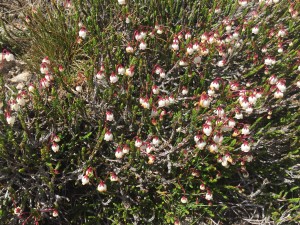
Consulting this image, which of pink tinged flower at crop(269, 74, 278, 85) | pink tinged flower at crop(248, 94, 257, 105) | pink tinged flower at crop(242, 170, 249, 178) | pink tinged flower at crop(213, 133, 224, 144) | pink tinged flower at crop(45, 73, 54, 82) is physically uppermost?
pink tinged flower at crop(269, 74, 278, 85)

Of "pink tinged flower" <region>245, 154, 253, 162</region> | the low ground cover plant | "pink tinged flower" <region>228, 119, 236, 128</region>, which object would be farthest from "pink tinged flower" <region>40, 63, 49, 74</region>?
"pink tinged flower" <region>245, 154, 253, 162</region>

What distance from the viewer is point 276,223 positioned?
3.53 metres

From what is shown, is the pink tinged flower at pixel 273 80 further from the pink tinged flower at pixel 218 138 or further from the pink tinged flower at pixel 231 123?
the pink tinged flower at pixel 218 138

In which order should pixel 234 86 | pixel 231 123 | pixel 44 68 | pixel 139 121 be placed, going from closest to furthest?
pixel 231 123 < pixel 44 68 < pixel 234 86 < pixel 139 121

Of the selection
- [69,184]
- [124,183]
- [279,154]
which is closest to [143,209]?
[124,183]

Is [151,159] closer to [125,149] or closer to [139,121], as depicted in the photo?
[125,149]

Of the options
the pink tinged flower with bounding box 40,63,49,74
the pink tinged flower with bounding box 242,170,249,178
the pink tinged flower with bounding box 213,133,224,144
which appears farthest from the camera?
the pink tinged flower with bounding box 242,170,249,178

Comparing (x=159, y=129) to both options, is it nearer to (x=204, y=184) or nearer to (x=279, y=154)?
(x=204, y=184)

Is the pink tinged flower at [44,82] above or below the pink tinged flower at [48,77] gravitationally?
below

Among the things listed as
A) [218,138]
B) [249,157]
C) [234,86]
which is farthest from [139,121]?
[249,157]

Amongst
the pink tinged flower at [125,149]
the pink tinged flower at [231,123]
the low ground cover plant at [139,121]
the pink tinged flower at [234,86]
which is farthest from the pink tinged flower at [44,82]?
the pink tinged flower at [234,86]

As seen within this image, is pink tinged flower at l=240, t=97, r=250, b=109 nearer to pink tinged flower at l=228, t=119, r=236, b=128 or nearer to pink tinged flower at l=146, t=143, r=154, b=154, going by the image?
pink tinged flower at l=228, t=119, r=236, b=128

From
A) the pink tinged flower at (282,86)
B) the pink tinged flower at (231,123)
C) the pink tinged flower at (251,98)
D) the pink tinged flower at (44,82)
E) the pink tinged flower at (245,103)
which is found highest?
the pink tinged flower at (44,82)

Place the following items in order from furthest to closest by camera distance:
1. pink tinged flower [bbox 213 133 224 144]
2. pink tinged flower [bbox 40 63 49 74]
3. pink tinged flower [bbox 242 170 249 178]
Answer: pink tinged flower [bbox 242 170 249 178]
pink tinged flower [bbox 40 63 49 74]
pink tinged flower [bbox 213 133 224 144]
